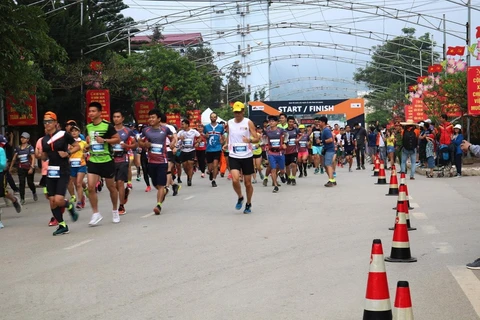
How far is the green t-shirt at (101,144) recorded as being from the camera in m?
14.3

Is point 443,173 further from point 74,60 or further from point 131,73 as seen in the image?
point 131,73

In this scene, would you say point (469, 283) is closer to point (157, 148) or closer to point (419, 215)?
point (419, 215)

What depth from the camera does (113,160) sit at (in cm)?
1457

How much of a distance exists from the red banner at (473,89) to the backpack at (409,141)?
16.5 feet

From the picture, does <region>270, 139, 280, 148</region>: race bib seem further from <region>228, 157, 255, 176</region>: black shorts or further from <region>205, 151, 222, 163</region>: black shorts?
<region>228, 157, 255, 176</region>: black shorts

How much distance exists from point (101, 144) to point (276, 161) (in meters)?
8.66

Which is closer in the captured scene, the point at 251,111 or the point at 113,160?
the point at 113,160

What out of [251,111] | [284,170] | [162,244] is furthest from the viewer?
[251,111]

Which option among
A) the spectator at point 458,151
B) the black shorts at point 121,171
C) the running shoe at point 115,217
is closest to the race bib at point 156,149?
the black shorts at point 121,171

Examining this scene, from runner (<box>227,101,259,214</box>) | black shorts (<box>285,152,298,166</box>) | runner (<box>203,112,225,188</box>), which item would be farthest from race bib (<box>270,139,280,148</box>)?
runner (<box>227,101,259,214</box>)

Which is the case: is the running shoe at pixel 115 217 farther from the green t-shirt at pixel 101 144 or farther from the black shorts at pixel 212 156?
the black shorts at pixel 212 156

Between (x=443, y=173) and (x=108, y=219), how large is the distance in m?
15.2

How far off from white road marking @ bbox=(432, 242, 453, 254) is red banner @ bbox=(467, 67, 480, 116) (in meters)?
19.0

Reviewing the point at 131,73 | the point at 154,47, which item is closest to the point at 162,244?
the point at 131,73
